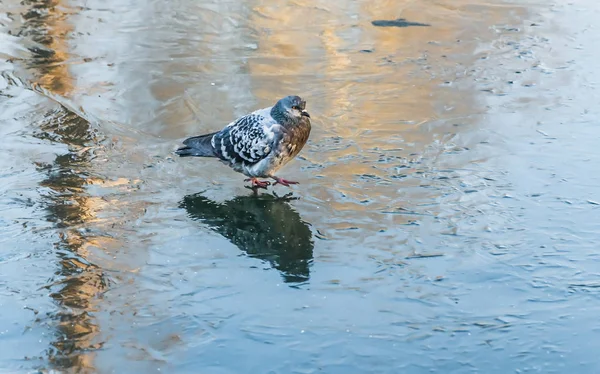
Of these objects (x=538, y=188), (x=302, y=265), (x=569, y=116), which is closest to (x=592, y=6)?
(x=569, y=116)

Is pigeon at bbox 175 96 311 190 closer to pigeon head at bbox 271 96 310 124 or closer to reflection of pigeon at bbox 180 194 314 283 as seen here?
pigeon head at bbox 271 96 310 124

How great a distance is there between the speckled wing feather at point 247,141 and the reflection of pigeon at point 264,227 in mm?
330

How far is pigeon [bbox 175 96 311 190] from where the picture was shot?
6.08 m

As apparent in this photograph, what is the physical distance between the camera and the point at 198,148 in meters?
6.32

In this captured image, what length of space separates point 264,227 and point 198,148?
3.42ft

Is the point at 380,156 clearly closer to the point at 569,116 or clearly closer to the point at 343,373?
the point at 569,116

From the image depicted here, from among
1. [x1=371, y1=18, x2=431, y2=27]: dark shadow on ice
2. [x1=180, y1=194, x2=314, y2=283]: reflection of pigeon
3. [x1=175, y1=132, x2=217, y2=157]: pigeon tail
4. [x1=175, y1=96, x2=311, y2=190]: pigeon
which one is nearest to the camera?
[x1=180, y1=194, x2=314, y2=283]: reflection of pigeon

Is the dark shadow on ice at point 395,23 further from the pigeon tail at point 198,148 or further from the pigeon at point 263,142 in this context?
the pigeon tail at point 198,148

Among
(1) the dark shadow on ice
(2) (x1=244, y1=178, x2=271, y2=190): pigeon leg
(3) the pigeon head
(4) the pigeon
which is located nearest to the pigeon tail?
(4) the pigeon

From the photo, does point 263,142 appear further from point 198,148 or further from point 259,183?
point 198,148

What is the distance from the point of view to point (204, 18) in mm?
10742

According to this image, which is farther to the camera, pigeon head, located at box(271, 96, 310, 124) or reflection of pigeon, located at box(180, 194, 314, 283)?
pigeon head, located at box(271, 96, 310, 124)

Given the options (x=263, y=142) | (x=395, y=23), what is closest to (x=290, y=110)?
(x=263, y=142)

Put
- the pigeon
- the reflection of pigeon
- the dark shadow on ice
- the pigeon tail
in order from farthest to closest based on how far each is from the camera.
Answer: the dark shadow on ice, the pigeon tail, the pigeon, the reflection of pigeon
